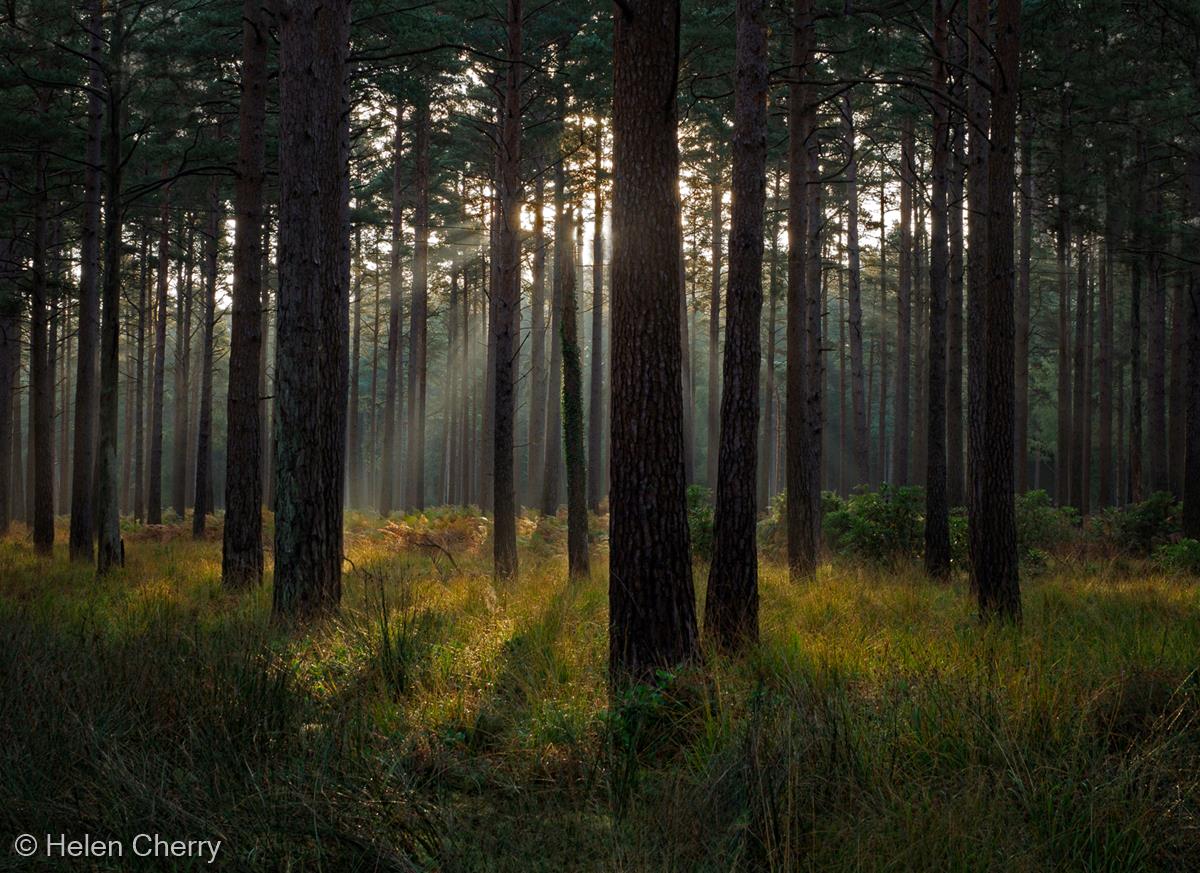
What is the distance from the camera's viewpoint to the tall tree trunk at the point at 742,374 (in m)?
6.39

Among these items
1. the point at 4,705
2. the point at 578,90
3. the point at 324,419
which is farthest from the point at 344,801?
the point at 578,90

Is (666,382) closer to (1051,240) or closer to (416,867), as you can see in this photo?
(416,867)

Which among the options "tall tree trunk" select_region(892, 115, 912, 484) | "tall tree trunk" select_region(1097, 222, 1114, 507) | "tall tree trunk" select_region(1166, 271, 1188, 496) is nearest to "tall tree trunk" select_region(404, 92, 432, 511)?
"tall tree trunk" select_region(892, 115, 912, 484)

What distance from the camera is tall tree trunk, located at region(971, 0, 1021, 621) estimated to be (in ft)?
23.1

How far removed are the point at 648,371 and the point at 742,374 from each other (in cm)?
158

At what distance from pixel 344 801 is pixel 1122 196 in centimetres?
2336

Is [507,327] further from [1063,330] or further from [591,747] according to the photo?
[1063,330]

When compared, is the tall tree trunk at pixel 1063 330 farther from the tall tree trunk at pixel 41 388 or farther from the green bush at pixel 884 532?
the tall tree trunk at pixel 41 388

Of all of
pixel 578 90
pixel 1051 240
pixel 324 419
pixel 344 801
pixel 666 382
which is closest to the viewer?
pixel 344 801

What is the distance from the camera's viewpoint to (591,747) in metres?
3.97

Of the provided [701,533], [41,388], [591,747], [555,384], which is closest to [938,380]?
[701,533]

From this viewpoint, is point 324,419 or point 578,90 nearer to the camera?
point 324,419

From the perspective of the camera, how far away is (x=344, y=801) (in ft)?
10.4

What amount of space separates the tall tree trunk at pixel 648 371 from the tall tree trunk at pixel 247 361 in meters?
6.33
